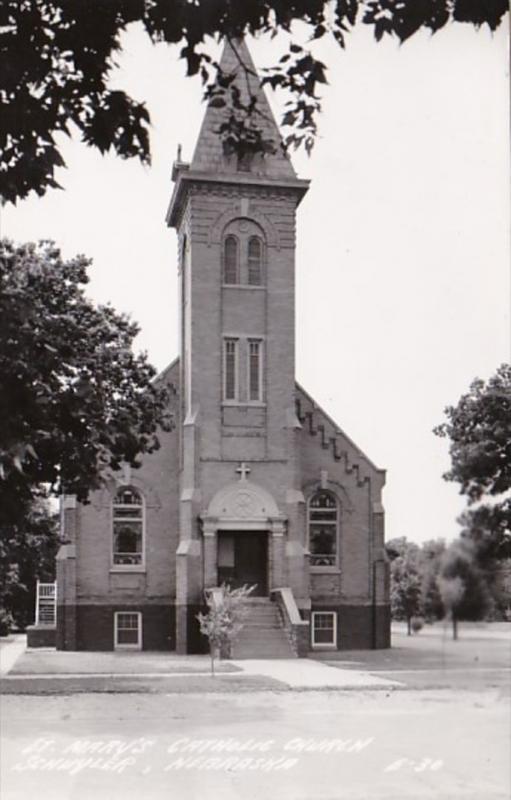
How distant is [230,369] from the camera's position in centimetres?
2336

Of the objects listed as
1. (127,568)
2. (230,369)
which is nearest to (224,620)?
(127,568)

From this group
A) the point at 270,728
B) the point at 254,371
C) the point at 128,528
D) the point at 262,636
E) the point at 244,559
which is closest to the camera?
the point at 270,728

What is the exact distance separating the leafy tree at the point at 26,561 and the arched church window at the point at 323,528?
525 centimetres

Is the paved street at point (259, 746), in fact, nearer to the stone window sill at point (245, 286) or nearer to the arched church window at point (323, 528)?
the arched church window at point (323, 528)

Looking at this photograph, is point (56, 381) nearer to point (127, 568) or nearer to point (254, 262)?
point (254, 262)

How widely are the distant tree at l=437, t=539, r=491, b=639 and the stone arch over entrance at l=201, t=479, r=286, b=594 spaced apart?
63.0 feet

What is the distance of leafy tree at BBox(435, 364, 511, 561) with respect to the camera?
16.5 feet

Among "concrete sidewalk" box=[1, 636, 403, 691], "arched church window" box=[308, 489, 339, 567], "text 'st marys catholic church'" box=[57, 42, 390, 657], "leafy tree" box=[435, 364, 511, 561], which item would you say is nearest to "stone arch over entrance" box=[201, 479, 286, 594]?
"text 'st marys catholic church'" box=[57, 42, 390, 657]

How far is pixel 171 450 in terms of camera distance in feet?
83.9

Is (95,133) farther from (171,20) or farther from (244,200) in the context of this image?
(244,200)

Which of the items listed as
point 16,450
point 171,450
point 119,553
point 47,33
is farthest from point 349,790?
point 171,450

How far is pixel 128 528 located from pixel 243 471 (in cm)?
288

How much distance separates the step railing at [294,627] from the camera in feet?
67.8

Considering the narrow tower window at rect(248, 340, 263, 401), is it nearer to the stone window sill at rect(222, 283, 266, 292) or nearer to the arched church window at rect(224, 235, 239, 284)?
the stone window sill at rect(222, 283, 266, 292)
